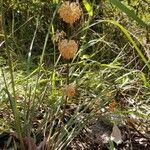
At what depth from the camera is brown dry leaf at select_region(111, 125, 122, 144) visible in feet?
5.03

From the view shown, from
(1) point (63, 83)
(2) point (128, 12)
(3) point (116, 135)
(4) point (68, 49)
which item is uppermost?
(2) point (128, 12)

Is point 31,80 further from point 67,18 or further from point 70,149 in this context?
point 67,18

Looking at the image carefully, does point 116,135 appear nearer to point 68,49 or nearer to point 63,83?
point 63,83

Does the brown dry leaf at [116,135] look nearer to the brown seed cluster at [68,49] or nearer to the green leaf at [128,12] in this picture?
the brown seed cluster at [68,49]

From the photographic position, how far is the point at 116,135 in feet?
5.09

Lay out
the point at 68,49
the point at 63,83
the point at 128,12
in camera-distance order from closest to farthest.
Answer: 1. the point at 128,12
2. the point at 68,49
3. the point at 63,83

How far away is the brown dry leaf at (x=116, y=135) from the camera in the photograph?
60.4 inches

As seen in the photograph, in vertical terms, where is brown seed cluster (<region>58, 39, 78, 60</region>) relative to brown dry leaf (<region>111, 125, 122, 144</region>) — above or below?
above

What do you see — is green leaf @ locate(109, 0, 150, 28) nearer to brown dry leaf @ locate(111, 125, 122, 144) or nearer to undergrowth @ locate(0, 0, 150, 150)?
undergrowth @ locate(0, 0, 150, 150)

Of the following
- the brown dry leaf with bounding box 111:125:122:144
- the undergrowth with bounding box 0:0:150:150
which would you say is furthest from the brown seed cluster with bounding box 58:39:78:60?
the brown dry leaf with bounding box 111:125:122:144

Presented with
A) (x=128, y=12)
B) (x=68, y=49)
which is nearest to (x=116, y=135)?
(x=68, y=49)

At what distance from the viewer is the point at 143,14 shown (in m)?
2.64

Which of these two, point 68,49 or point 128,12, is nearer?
point 128,12

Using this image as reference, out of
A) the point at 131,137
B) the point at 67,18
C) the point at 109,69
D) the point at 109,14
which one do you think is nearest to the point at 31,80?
the point at 109,69
